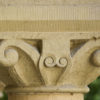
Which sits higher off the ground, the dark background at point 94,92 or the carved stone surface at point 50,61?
the carved stone surface at point 50,61

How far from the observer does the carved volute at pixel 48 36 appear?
2.70 m

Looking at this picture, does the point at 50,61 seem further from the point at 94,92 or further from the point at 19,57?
the point at 94,92

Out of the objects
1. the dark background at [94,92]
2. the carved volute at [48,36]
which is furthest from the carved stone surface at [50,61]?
the dark background at [94,92]

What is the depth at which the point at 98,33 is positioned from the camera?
2744 millimetres

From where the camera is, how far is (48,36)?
2705mm

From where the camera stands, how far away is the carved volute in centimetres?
270

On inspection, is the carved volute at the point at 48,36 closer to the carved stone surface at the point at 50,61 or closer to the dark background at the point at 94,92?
the carved stone surface at the point at 50,61

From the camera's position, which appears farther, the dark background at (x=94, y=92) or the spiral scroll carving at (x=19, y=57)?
the dark background at (x=94, y=92)

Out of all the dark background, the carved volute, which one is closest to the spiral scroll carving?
the carved volute

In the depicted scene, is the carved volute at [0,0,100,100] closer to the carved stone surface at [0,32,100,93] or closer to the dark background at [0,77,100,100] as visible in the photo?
the carved stone surface at [0,32,100,93]

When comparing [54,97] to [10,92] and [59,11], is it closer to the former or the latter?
[10,92]

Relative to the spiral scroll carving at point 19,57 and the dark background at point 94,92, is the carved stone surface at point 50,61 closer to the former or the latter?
the spiral scroll carving at point 19,57

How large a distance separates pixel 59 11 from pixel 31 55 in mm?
248

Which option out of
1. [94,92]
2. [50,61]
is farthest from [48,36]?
[94,92]
